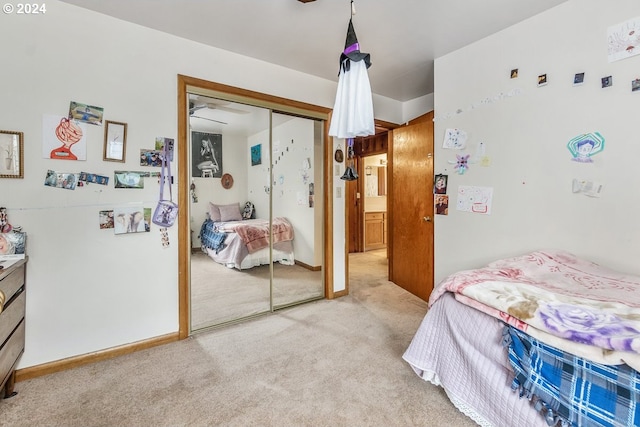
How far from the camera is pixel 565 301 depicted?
4.13ft

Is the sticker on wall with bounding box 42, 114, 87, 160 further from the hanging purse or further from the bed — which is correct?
the bed

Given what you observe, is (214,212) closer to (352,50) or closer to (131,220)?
(131,220)

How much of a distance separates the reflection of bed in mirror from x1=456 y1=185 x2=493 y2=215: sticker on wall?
178 centimetres

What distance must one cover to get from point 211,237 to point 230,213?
0.96 ft

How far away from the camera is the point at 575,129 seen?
1.94 metres

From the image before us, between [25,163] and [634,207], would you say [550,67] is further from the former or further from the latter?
[25,163]

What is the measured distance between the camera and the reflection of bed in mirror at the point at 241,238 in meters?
2.80

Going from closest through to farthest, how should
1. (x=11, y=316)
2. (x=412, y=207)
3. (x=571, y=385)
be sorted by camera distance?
(x=571, y=385)
(x=11, y=316)
(x=412, y=207)

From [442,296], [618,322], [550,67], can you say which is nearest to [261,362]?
[442,296]

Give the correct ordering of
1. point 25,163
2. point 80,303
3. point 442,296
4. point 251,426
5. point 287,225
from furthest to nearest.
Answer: point 287,225, point 80,303, point 25,163, point 442,296, point 251,426

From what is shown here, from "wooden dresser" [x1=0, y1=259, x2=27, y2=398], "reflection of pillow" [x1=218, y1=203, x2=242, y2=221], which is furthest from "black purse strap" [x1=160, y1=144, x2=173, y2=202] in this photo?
"wooden dresser" [x1=0, y1=259, x2=27, y2=398]

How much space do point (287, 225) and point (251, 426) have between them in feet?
6.77

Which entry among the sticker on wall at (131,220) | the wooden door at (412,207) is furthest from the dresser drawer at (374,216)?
the sticker on wall at (131,220)

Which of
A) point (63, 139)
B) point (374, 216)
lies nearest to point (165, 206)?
point (63, 139)
